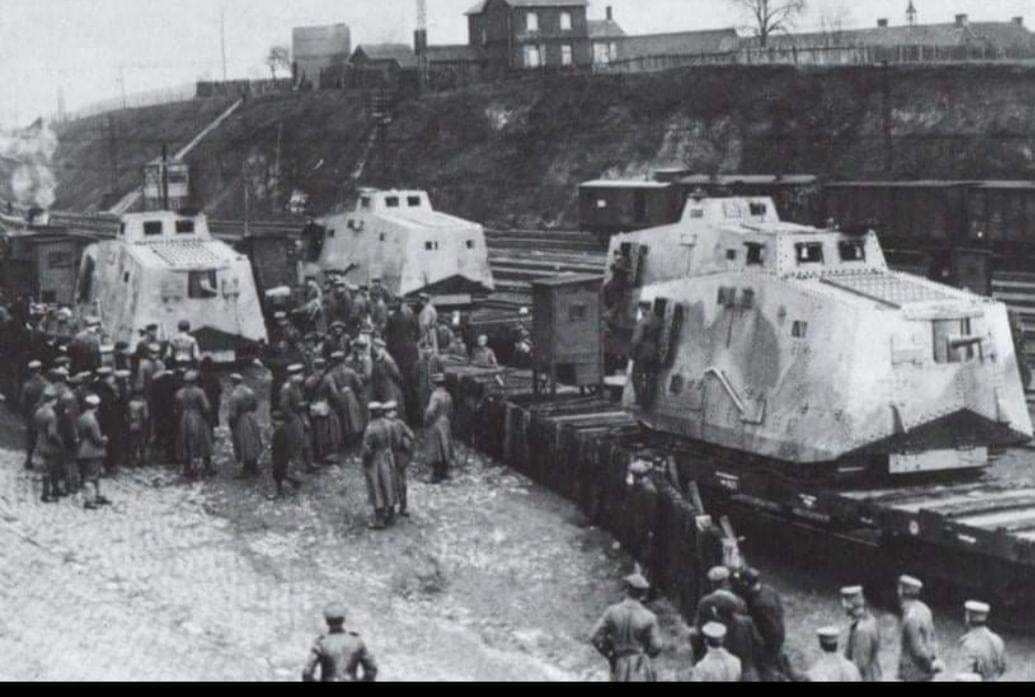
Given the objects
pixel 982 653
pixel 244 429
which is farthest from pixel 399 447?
pixel 982 653

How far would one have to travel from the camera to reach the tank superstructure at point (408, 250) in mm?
32156

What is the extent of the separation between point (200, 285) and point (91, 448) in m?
7.95

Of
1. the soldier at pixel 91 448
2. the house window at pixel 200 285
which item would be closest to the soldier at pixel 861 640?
the soldier at pixel 91 448

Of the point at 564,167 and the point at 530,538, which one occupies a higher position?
the point at 564,167

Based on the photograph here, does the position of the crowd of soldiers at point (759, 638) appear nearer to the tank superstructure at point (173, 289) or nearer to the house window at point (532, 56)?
the tank superstructure at point (173, 289)

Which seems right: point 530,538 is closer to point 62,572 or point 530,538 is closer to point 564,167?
point 62,572

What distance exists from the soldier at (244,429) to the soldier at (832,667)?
1133 cm

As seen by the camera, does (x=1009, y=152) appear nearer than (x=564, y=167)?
Yes

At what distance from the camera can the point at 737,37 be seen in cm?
8106

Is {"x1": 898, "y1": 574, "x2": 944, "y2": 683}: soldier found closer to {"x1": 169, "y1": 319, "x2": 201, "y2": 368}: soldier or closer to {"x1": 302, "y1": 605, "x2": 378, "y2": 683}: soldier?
{"x1": 302, "y1": 605, "x2": 378, "y2": 683}: soldier

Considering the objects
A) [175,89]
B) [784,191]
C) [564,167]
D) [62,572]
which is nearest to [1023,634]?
[62,572]

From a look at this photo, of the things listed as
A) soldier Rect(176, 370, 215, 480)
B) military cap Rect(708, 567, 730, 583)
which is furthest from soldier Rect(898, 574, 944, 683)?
soldier Rect(176, 370, 215, 480)

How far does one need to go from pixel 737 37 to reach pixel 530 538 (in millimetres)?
66859

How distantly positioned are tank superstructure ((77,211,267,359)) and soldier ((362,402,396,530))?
9200mm
